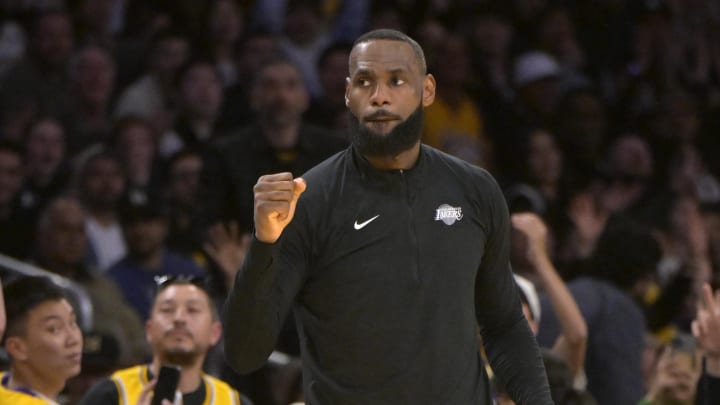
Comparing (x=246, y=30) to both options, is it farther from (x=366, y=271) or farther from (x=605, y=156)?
(x=366, y=271)

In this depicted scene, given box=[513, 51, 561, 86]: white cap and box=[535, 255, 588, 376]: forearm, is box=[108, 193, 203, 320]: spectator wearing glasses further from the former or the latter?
box=[513, 51, 561, 86]: white cap

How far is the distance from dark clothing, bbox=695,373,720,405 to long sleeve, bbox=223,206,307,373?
6.46 ft

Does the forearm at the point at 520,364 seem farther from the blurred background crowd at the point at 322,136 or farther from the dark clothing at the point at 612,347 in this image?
the dark clothing at the point at 612,347

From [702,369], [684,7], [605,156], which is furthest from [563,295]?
[684,7]

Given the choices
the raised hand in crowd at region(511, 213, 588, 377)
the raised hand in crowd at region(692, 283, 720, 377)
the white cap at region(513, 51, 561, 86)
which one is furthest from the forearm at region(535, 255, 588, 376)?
the white cap at region(513, 51, 561, 86)

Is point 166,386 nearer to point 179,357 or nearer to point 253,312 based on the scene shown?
point 179,357

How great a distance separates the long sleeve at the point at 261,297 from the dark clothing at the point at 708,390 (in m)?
1.97

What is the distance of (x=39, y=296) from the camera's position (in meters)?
5.39

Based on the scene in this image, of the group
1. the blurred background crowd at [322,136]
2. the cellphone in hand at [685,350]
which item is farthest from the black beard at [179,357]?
the cellphone in hand at [685,350]

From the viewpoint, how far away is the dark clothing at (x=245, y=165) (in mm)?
6781

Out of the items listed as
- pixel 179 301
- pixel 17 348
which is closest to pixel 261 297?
pixel 17 348

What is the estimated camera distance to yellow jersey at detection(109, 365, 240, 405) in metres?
5.27

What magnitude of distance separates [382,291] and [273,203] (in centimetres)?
46

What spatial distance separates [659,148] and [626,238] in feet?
13.3
